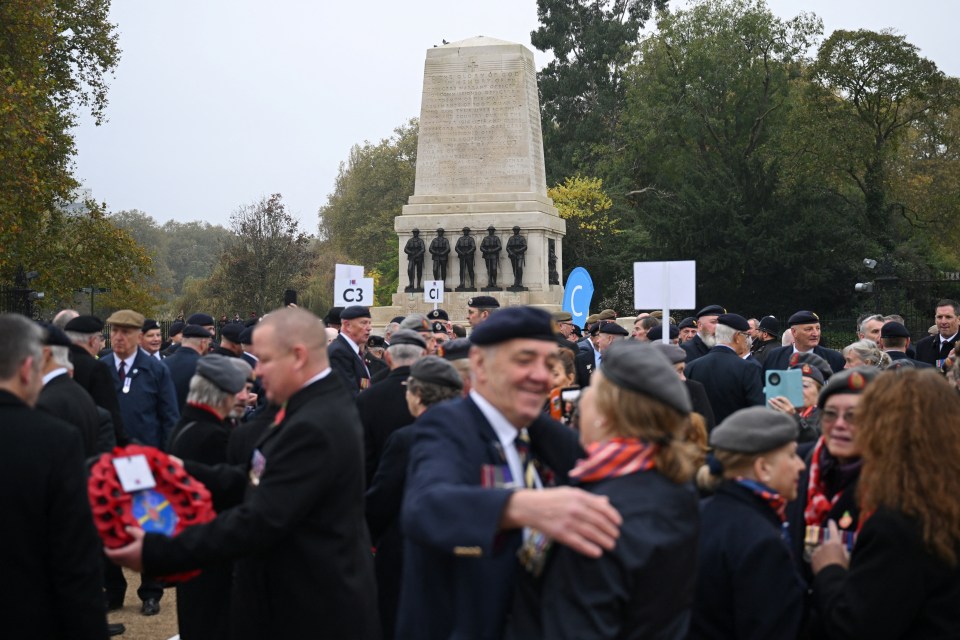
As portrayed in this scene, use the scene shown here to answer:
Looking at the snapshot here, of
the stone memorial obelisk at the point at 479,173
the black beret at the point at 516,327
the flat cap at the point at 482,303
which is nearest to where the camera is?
the black beret at the point at 516,327

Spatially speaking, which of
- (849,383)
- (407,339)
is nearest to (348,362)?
(407,339)

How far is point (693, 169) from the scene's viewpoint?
46219 mm

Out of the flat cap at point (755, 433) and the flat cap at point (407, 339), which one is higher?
the flat cap at point (407, 339)

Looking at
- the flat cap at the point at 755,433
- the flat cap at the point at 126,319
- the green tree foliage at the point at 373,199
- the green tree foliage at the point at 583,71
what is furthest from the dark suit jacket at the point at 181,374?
the green tree foliage at the point at 373,199

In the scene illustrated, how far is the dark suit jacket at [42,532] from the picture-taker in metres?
3.54

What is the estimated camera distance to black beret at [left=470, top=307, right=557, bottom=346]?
3015 millimetres

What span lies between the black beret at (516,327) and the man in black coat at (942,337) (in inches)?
334

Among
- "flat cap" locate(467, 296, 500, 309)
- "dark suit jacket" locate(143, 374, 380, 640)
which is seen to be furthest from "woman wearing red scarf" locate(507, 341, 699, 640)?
"flat cap" locate(467, 296, 500, 309)

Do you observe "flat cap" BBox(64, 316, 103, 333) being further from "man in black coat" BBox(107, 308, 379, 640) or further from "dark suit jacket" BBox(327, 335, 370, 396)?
"man in black coat" BBox(107, 308, 379, 640)

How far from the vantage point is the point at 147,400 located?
920 cm

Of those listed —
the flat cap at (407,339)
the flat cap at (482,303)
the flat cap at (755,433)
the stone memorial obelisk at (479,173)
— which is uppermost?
the stone memorial obelisk at (479,173)

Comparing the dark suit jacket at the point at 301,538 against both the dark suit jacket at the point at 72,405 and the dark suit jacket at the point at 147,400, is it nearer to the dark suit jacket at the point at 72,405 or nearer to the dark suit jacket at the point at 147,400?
the dark suit jacket at the point at 72,405

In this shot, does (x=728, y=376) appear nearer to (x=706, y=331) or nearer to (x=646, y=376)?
(x=706, y=331)

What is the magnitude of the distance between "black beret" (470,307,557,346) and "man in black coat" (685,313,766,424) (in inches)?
221
